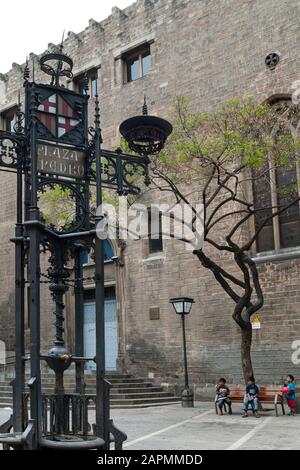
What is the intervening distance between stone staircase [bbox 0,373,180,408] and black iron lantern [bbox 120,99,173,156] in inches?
458

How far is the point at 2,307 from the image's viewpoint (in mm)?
27500

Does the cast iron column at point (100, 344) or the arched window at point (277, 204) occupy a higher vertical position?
the arched window at point (277, 204)

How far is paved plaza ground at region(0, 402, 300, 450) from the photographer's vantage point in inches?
404

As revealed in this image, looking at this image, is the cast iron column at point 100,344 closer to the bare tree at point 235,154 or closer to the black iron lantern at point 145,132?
the black iron lantern at point 145,132

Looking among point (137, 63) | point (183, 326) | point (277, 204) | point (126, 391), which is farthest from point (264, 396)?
point (137, 63)

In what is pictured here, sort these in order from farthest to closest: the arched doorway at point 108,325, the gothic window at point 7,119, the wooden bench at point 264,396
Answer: the gothic window at point 7,119 < the arched doorway at point 108,325 < the wooden bench at point 264,396

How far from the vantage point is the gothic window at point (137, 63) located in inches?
936

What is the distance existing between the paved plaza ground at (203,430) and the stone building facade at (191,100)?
277cm

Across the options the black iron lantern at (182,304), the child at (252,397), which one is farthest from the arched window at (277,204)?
the child at (252,397)

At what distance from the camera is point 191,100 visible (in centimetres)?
2159

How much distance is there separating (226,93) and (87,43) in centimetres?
792

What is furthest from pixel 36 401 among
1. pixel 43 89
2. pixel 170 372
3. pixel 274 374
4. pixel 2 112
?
pixel 2 112

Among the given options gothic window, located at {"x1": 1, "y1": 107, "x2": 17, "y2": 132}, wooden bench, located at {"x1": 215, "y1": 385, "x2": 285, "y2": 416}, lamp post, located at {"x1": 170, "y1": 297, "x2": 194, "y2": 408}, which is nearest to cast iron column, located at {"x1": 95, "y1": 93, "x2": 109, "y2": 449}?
wooden bench, located at {"x1": 215, "y1": 385, "x2": 285, "y2": 416}

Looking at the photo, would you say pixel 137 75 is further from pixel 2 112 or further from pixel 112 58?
pixel 2 112
